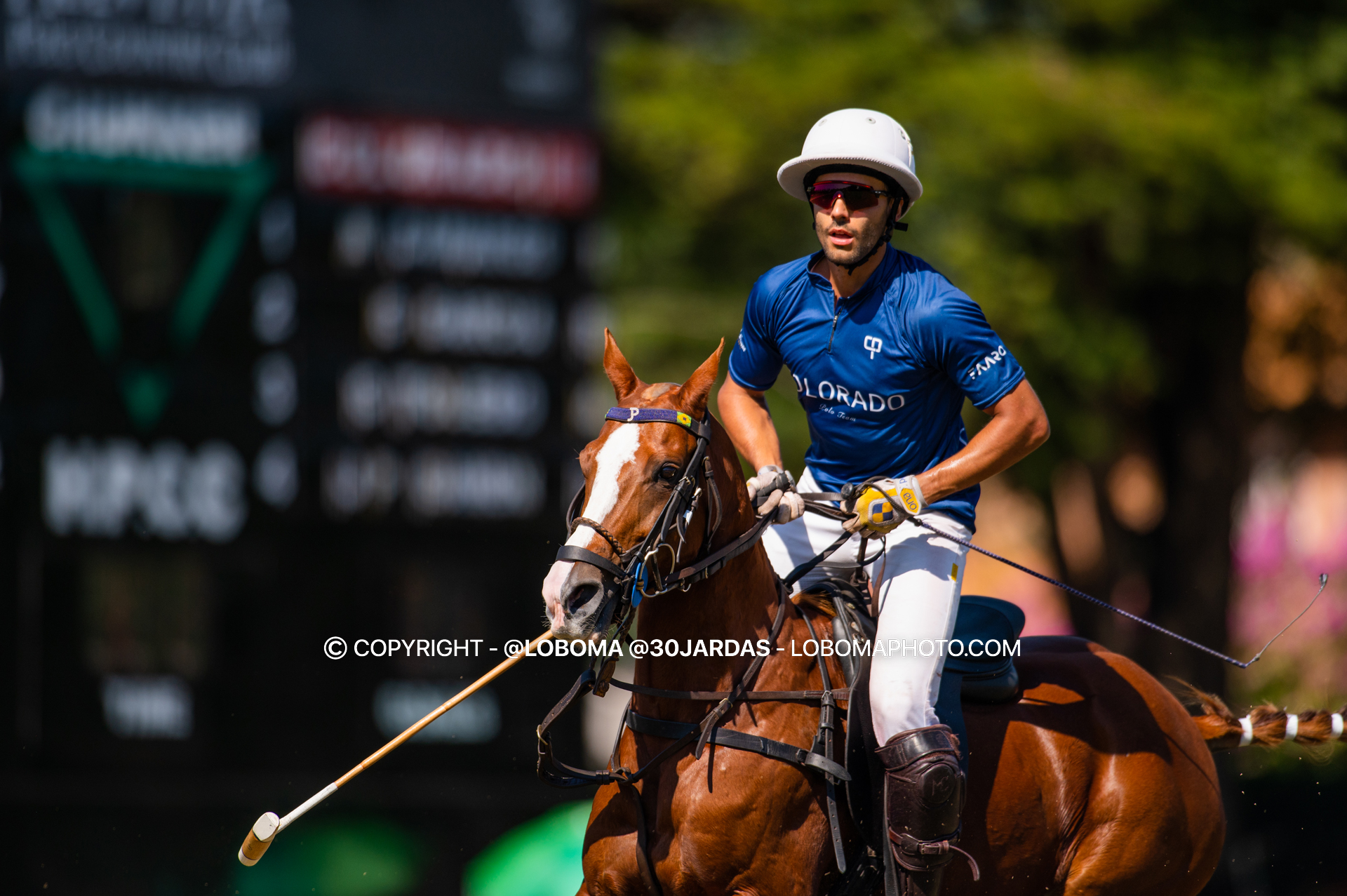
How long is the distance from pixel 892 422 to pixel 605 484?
98 cm

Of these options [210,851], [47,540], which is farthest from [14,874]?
[47,540]

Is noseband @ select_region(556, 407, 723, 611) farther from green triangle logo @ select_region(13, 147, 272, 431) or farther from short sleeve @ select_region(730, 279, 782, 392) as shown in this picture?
green triangle logo @ select_region(13, 147, 272, 431)

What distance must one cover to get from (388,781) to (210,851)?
3.30ft

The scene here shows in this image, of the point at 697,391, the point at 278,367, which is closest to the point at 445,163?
the point at 278,367

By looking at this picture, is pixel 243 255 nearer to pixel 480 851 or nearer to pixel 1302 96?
pixel 480 851

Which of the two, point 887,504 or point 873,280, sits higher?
point 873,280

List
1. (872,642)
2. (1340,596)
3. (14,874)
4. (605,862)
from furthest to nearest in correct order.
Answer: (1340,596) < (14,874) < (872,642) < (605,862)

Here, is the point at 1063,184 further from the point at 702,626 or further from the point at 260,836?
the point at 260,836

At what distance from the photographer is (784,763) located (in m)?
3.76

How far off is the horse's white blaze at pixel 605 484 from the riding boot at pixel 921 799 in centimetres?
98

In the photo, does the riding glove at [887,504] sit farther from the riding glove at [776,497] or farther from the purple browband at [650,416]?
the purple browband at [650,416]

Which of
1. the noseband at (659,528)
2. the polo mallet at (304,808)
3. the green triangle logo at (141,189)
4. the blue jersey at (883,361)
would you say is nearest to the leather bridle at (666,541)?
the noseband at (659,528)

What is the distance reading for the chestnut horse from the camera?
363 cm

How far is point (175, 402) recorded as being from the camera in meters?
8.24
